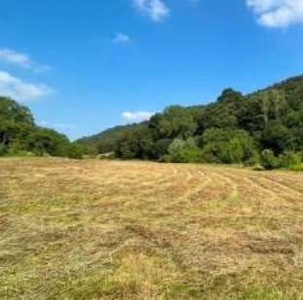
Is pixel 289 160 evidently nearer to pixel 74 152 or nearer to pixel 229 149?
pixel 229 149

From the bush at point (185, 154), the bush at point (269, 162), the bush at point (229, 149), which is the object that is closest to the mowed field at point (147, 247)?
the bush at point (269, 162)

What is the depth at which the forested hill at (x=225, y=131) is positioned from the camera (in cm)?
9444

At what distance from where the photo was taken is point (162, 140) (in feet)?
398

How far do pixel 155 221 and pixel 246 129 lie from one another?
108 meters

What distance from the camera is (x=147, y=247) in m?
12.1

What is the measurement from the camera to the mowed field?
9109 mm

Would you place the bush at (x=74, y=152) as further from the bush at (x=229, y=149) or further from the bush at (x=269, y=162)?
the bush at (x=269, y=162)

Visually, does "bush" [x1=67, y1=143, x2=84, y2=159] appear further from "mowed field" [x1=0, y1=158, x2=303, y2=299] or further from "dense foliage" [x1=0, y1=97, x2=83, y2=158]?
"mowed field" [x1=0, y1=158, x2=303, y2=299]

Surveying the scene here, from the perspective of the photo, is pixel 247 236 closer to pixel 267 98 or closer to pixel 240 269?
pixel 240 269

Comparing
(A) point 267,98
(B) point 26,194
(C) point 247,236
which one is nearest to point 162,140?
(A) point 267,98

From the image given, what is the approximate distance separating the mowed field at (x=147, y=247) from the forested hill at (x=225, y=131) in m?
71.8

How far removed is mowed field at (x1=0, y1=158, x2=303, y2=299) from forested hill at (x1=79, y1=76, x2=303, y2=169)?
236 ft

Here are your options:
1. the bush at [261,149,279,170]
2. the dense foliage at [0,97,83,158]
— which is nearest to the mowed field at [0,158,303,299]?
the bush at [261,149,279,170]

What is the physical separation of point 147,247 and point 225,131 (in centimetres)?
9686
